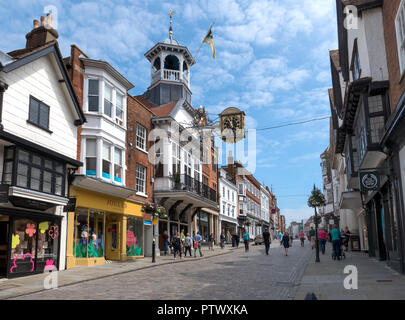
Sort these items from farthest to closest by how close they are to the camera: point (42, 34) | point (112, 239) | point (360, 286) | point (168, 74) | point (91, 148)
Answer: point (168, 74)
point (112, 239)
point (91, 148)
point (42, 34)
point (360, 286)

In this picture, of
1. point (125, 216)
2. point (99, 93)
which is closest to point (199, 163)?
point (125, 216)

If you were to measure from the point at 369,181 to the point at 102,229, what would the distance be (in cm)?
1343

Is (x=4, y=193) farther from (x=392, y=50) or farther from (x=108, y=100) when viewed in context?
(x=392, y=50)

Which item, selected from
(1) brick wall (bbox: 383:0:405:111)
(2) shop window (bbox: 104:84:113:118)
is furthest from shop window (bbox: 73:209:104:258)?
(1) brick wall (bbox: 383:0:405:111)

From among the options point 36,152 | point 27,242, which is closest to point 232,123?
point 36,152

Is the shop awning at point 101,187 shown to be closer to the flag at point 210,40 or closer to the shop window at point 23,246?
the shop window at point 23,246

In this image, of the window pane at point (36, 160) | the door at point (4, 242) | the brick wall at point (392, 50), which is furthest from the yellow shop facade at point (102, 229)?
the brick wall at point (392, 50)

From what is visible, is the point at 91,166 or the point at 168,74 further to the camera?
the point at 168,74

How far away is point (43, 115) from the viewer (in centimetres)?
1579

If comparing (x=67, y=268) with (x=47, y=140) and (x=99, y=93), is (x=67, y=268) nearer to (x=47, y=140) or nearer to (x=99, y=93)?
(x=47, y=140)

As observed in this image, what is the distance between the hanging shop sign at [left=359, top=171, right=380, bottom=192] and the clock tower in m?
18.9

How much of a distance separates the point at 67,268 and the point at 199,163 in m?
18.7

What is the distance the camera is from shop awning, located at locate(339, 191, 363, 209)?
932 inches

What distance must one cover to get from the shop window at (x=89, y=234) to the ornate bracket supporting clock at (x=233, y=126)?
25.7 ft
